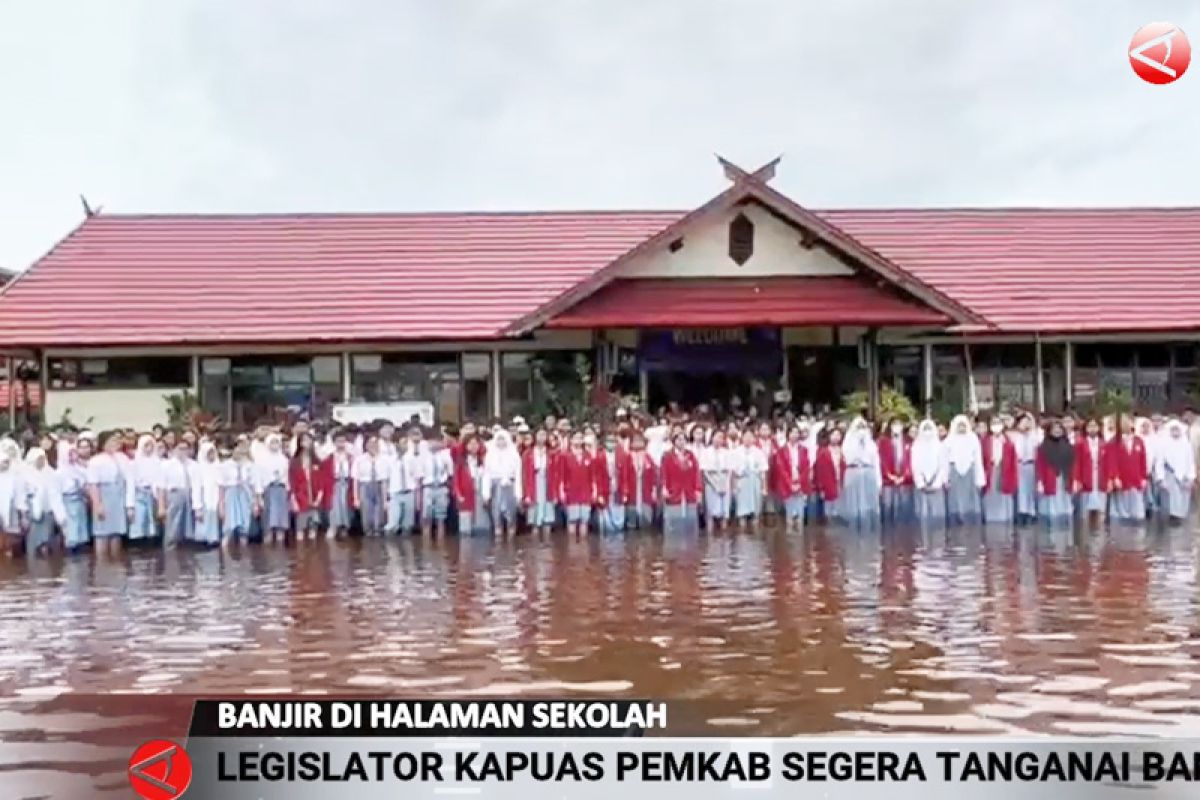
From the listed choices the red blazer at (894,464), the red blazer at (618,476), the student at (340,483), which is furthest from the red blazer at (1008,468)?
the student at (340,483)

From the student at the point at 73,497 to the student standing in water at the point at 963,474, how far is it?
7.78m

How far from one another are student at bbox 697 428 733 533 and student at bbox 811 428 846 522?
18.7 inches

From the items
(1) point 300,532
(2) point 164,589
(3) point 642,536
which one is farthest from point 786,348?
(2) point 164,589

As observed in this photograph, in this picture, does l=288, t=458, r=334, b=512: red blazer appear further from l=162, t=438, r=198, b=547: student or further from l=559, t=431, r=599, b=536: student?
l=559, t=431, r=599, b=536: student

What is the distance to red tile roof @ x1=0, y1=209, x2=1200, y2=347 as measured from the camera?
14.5 meters

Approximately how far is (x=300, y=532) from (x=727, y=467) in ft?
13.1

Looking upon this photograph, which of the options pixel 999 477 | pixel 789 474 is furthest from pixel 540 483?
pixel 999 477

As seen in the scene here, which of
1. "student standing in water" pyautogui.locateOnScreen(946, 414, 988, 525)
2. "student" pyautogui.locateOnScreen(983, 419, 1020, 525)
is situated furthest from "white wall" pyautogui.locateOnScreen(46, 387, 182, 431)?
"student" pyautogui.locateOnScreen(983, 419, 1020, 525)

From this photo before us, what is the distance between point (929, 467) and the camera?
533 inches

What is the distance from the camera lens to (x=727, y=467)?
44.5 feet

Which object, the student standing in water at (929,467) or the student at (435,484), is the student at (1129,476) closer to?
the student standing in water at (929,467)

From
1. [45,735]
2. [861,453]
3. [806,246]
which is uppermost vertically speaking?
[806,246]

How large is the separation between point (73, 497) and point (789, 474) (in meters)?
6.35

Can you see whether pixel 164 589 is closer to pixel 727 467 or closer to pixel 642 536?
pixel 642 536
